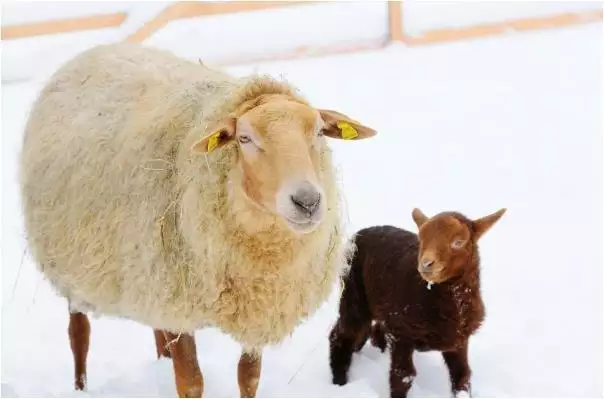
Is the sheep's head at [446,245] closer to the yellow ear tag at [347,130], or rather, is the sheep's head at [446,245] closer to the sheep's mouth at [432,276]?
the sheep's mouth at [432,276]

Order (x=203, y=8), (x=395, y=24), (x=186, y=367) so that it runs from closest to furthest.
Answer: (x=186, y=367), (x=203, y=8), (x=395, y=24)

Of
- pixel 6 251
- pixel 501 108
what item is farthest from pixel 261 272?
pixel 501 108

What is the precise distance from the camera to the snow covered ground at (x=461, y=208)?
400 centimetres

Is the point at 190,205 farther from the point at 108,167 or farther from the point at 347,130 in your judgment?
the point at 347,130

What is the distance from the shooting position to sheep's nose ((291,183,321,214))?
96.9 inches

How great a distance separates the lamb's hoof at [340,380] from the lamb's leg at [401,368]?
0.35 metres

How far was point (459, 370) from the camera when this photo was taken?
12.3 ft

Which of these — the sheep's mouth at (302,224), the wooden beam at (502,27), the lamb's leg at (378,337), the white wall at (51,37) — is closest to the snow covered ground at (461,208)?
the lamb's leg at (378,337)

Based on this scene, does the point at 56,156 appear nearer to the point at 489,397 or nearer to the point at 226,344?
the point at 226,344

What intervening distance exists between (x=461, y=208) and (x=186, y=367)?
3.00 m

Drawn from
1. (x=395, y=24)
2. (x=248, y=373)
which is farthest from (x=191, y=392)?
(x=395, y=24)

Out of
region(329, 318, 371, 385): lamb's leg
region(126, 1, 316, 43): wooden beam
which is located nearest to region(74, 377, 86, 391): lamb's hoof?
region(329, 318, 371, 385): lamb's leg

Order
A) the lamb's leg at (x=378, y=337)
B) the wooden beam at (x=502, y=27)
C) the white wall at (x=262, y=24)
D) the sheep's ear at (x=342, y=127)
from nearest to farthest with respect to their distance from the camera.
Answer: the sheep's ear at (x=342, y=127) < the lamb's leg at (x=378, y=337) < the white wall at (x=262, y=24) < the wooden beam at (x=502, y=27)

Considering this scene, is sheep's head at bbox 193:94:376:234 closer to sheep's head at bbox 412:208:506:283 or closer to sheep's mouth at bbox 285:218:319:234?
sheep's mouth at bbox 285:218:319:234
